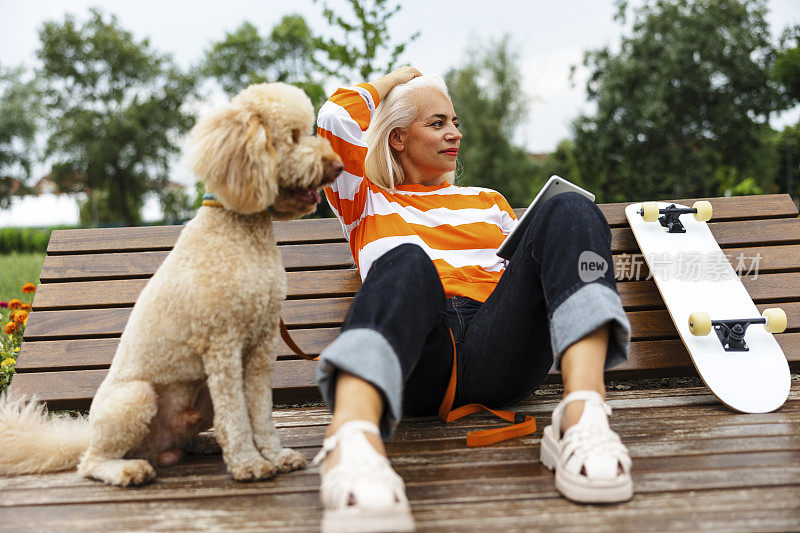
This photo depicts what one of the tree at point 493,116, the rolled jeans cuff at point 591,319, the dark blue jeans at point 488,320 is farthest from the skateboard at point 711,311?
the tree at point 493,116

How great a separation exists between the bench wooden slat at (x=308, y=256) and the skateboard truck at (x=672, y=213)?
0.14 meters

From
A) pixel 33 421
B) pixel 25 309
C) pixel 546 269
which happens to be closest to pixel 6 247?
pixel 25 309

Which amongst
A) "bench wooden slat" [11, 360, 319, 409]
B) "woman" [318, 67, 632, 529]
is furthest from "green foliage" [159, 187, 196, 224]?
"woman" [318, 67, 632, 529]

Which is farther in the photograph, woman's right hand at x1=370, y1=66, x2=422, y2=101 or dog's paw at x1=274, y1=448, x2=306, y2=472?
woman's right hand at x1=370, y1=66, x2=422, y2=101

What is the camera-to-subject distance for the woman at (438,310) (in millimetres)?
1402

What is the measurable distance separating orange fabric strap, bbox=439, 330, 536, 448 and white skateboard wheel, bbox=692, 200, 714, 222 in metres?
1.52

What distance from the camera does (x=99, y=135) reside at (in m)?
25.6

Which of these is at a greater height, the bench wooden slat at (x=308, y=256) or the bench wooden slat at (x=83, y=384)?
the bench wooden slat at (x=308, y=256)

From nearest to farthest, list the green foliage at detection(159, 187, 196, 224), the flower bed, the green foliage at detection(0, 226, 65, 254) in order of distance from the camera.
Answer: the flower bed
the green foliage at detection(0, 226, 65, 254)
the green foliage at detection(159, 187, 196, 224)

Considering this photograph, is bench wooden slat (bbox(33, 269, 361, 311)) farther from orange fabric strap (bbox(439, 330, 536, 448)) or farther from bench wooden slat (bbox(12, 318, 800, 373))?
orange fabric strap (bbox(439, 330, 536, 448))

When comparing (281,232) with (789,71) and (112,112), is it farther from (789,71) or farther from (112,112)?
(112,112)

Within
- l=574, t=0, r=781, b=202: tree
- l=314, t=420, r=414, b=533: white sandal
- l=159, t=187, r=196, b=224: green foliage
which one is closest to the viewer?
l=314, t=420, r=414, b=533: white sandal

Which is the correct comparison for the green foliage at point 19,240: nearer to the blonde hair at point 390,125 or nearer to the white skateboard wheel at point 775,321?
the blonde hair at point 390,125

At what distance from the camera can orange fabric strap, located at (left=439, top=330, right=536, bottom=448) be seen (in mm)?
1849
